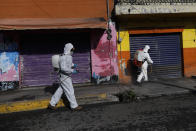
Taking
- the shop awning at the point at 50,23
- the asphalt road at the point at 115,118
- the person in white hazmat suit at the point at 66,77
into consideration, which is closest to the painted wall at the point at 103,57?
the shop awning at the point at 50,23

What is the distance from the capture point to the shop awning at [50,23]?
6035 mm

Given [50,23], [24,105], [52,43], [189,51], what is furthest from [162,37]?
[24,105]

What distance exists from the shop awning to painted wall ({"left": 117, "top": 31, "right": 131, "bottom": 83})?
2056 mm

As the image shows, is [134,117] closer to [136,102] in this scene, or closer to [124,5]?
[136,102]

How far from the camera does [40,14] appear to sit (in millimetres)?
6785

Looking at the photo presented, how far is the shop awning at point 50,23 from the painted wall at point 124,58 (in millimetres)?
2056

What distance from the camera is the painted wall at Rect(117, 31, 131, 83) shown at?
328 inches

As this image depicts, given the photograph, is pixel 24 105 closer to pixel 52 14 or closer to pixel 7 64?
pixel 7 64

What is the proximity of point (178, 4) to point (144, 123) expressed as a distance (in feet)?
21.7

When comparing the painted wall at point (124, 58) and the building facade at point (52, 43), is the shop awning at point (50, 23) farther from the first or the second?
the painted wall at point (124, 58)

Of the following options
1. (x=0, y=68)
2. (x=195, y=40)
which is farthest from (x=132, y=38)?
(x=0, y=68)

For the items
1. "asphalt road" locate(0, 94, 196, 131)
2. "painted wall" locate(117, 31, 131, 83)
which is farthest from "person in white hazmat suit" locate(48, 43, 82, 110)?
"painted wall" locate(117, 31, 131, 83)

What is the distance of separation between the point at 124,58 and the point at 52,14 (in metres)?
3.82

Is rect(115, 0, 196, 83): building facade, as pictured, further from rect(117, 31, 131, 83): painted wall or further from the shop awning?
the shop awning
